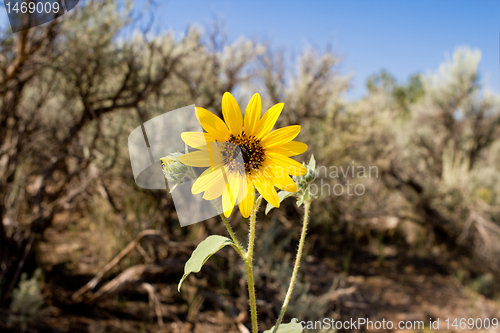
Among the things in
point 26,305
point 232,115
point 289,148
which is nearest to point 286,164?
point 289,148

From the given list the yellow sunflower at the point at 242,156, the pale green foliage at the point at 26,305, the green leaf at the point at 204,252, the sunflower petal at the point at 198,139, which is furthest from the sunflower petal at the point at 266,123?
the pale green foliage at the point at 26,305

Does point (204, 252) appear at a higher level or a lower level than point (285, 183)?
lower

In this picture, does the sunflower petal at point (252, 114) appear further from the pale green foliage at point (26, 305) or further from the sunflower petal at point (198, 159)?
the pale green foliage at point (26, 305)

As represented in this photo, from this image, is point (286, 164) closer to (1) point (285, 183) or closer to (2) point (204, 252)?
(1) point (285, 183)

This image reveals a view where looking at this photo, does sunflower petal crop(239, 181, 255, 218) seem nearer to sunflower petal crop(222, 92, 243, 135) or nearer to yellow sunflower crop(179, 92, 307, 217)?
yellow sunflower crop(179, 92, 307, 217)

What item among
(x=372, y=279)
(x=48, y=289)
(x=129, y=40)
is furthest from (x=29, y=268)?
(x=372, y=279)

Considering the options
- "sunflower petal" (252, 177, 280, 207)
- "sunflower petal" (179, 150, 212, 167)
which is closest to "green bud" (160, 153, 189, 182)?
"sunflower petal" (179, 150, 212, 167)

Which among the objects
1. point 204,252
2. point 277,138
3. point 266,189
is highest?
point 277,138

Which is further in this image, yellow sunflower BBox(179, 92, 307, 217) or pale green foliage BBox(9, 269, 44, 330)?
pale green foliage BBox(9, 269, 44, 330)
